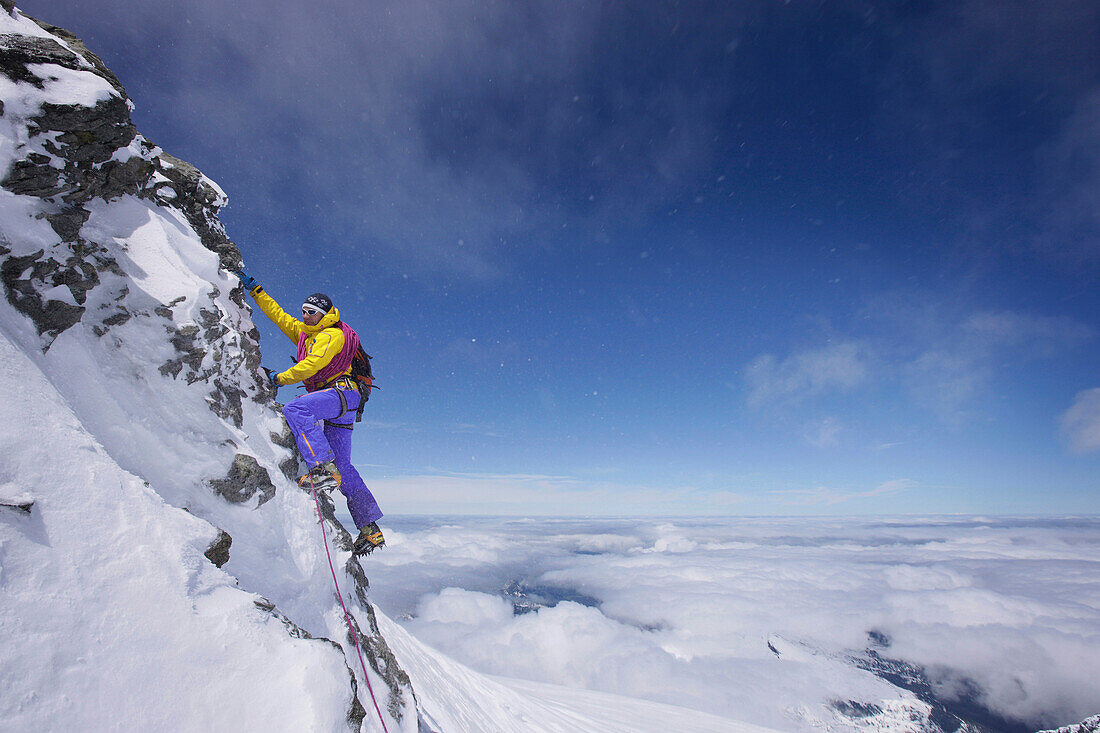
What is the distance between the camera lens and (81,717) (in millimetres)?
2814

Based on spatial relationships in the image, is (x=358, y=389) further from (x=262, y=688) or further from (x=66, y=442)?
(x=262, y=688)

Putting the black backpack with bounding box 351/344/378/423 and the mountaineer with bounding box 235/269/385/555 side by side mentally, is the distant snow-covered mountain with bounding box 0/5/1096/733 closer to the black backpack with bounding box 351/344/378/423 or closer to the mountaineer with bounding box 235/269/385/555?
the mountaineer with bounding box 235/269/385/555

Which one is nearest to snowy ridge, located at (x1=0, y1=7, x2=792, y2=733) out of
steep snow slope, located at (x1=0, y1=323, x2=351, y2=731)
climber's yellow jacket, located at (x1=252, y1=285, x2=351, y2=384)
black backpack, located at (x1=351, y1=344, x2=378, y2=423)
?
steep snow slope, located at (x1=0, y1=323, x2=351, y2=731)

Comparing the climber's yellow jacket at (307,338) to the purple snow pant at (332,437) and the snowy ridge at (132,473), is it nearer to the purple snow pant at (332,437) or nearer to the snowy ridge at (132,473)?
the purple snow pant at (332,437)

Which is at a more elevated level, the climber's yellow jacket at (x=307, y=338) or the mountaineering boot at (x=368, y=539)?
Answer: the climber's yellow jacket at (x=307, y=338)

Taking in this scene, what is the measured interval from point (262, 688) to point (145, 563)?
5.21 ft

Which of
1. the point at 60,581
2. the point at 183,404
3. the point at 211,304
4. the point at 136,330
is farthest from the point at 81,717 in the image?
the point at 211,304

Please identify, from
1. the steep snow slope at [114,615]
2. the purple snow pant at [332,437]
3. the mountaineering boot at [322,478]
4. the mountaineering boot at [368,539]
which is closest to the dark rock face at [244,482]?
the mountaineering boot at [322,478]

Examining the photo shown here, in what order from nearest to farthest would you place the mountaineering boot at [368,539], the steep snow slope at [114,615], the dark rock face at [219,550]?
the steep snow slope at [114,615] < the dark rock face at [219,550] < the mountaineering boot at [368,539]

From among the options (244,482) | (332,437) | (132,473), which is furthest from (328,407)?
(132,473)

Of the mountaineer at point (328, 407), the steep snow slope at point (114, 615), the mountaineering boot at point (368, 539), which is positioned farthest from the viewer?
the mountaineering boot at point (368, 539)

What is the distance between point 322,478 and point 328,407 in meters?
1.32

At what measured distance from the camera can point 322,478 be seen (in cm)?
744

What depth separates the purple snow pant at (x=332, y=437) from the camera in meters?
7.33
